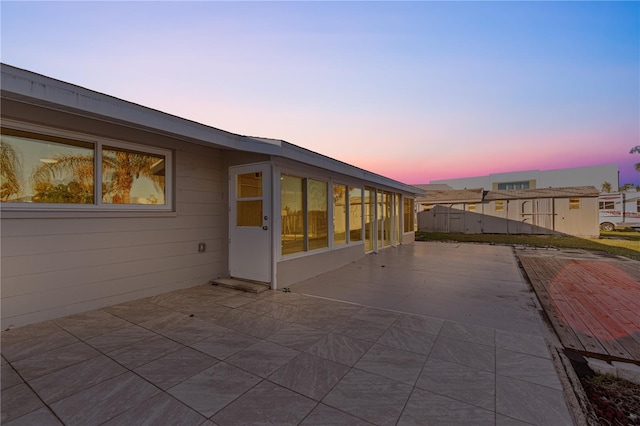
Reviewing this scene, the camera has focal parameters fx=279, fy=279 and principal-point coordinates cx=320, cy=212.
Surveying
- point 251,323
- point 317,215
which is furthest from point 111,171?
point 317,215

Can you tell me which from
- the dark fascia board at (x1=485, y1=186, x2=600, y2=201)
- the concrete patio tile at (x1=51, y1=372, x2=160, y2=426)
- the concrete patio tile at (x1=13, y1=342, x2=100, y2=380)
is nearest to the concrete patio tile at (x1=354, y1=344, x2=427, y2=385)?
the concrete patio tile at (x1=51, y1=372, x2=160, y2=426)

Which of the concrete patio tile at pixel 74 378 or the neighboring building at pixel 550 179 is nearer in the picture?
the concrete patio tile at pixel 74 378

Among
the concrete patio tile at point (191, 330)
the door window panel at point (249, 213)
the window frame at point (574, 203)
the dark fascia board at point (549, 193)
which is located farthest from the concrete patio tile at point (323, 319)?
the window frame at point (574, 203)

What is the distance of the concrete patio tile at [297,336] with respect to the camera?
2803 mm

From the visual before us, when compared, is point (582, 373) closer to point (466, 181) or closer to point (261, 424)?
point (261, 424)

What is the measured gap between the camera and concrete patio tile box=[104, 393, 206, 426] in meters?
1.67

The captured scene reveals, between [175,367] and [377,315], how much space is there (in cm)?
236

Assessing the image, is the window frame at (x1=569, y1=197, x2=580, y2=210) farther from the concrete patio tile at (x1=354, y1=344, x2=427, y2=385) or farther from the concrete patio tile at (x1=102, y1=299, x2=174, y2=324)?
the concrete patio tile at (x1=102, y1=299, x2=174, y2=324)

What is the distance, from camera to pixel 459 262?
7.68m

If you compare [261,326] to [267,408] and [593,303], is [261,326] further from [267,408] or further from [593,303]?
[593,303]

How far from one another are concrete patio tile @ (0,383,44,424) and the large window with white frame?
7.13 ft

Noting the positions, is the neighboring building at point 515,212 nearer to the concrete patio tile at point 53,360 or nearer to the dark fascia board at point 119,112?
the dark fascia board at point 119,112

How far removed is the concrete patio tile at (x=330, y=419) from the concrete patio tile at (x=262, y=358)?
61 centimetres

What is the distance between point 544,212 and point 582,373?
17988 mm
